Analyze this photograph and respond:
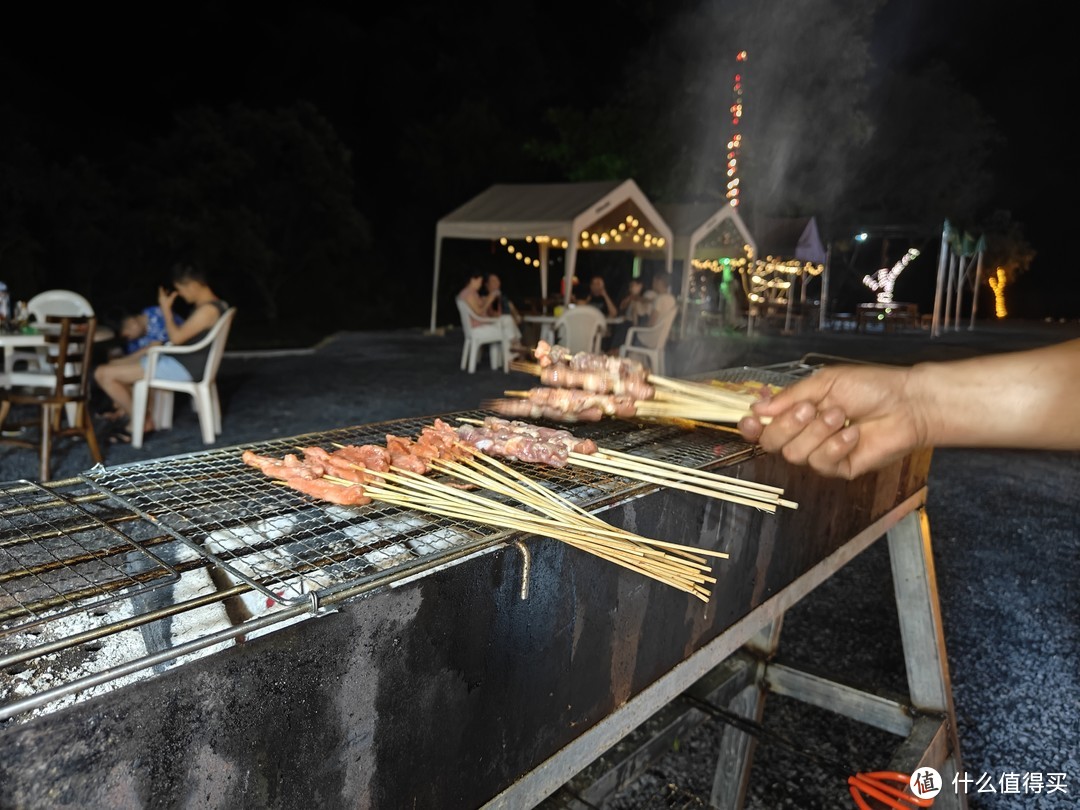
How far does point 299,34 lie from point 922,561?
143ft

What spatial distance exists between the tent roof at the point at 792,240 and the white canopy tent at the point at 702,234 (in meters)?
3.57

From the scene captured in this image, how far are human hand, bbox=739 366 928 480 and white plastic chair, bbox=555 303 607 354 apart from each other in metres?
10.1

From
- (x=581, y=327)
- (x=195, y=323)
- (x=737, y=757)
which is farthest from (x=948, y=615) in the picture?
(x=581, y=327)

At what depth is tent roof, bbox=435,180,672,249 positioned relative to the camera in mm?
14945

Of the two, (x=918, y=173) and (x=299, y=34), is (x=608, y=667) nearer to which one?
(x=918, y=173)

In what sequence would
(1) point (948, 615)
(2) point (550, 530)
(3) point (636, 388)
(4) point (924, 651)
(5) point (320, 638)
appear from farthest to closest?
(1) point (948, 615) → (4) point (924, 651) → (3) point (636, 388) → (2) point (550, 530) → (5) point (320, 638)

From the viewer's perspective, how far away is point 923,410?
1978mm

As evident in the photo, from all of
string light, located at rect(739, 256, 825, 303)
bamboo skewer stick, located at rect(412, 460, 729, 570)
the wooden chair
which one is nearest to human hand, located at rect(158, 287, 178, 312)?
the wooden chair

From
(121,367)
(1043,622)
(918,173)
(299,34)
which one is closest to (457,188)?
(299,34)

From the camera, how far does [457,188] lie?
1287 inches

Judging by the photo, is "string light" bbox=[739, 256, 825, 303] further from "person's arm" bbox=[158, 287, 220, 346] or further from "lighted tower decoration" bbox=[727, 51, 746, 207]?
"person's arm" bbox=[158, 287, 220, 346]

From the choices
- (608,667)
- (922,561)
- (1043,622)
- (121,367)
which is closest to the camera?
(608,667)

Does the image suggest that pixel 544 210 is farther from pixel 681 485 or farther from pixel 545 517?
pixel 545 517

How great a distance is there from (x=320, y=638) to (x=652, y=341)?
11.9 metres
